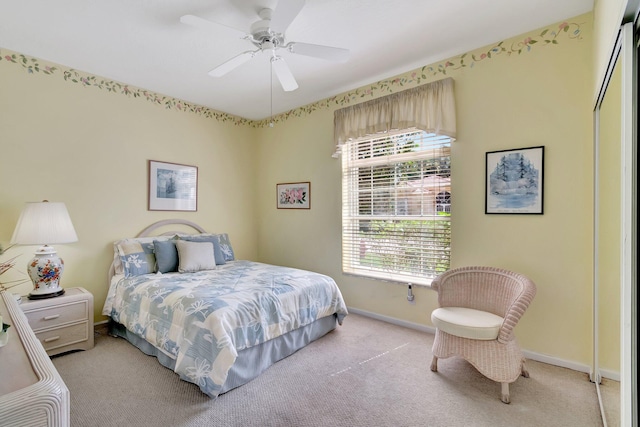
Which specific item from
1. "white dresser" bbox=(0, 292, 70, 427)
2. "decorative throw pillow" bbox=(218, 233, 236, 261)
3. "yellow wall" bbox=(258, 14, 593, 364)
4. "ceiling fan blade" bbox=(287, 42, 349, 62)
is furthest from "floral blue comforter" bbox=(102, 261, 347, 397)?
"ceiling fan blade" bbox=(287, 42, 349, 62)

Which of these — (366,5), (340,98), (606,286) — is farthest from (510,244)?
(340,98)

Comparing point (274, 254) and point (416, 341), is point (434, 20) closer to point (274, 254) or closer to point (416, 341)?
point (416, 341)

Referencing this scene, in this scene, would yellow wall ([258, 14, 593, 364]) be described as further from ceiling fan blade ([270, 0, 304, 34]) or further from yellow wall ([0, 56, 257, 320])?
yellow wall ([0, 56, 257, 320])

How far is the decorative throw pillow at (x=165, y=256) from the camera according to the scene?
323 cm

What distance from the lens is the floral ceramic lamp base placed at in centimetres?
260

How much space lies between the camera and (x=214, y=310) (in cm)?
213

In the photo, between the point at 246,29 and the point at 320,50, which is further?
the point at 246,29

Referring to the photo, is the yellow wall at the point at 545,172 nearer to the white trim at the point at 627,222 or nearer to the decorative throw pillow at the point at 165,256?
the white trim at the point at 627,222

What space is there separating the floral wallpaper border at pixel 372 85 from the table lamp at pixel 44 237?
4.48 ft

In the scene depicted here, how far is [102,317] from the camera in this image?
324 centimetres

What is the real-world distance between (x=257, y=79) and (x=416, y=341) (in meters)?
3.15

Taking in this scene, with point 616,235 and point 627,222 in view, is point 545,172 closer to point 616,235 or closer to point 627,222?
point 616,235

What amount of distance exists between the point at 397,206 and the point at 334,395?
6.54ft

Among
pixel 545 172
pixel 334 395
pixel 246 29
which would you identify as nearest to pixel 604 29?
pixel 545 172
